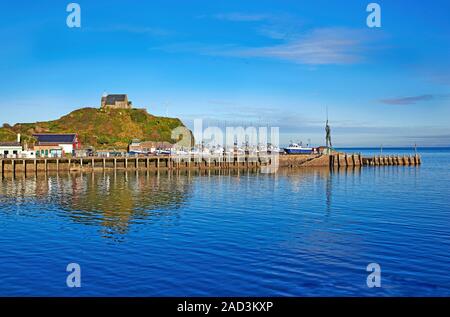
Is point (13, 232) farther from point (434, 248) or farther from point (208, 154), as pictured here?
point (208, 154)

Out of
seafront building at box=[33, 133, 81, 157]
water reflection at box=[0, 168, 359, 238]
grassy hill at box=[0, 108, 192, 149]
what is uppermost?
grassy hill at box=[0, 108, 192, 149]

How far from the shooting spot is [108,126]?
6742 inches

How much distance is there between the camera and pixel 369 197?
5691 centimetres

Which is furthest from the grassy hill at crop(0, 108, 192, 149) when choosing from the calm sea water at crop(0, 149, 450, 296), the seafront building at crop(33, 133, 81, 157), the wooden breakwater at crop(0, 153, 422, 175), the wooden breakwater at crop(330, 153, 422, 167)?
the calm sea water at crop(0, 149, 450, 296)

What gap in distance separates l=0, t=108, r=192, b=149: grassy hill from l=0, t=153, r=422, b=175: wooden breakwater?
142 ft

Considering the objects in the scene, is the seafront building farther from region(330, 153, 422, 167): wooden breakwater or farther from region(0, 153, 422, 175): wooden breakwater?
region(330, 153, 422, 167): wooden breakwater

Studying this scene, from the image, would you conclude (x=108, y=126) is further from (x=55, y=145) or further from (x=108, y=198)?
(x=108, y=198)

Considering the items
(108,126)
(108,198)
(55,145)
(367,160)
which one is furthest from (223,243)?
(108,126)

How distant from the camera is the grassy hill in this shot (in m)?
154

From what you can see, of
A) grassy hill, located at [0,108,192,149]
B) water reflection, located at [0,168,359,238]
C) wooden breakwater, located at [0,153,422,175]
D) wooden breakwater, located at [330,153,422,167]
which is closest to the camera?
water reflection, located at [0,168,359,238]

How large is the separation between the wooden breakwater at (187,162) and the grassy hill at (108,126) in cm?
4313

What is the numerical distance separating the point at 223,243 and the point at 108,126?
483ft

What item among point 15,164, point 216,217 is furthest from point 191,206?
point 15,164

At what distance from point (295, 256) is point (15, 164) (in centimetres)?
8158
